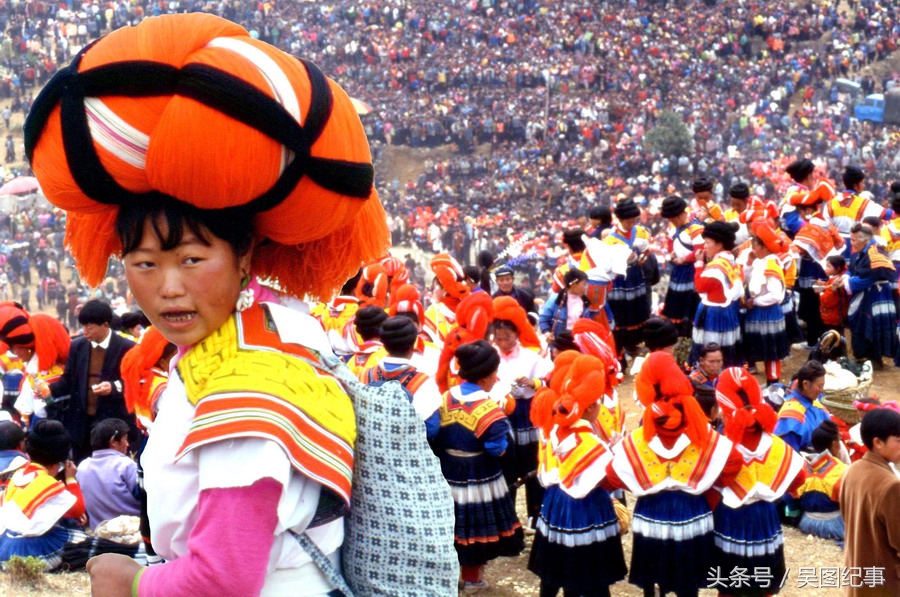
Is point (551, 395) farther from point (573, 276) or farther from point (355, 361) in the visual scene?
point (573, 276)

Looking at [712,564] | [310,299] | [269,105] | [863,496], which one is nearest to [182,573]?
Answer: [310,299]

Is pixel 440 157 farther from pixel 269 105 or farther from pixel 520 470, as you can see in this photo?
pixel 269 105

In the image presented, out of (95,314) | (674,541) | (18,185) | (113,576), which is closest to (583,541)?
(674,541)

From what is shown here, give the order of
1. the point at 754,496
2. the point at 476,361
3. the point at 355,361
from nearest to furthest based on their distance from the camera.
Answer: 1. the point at 754,496
2. the point at 476,361
3. the point at 355,361

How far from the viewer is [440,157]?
98.6 ft

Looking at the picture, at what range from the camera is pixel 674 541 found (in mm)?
5039

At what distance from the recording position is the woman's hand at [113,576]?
5.83 feet

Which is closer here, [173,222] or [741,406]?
[173,222]

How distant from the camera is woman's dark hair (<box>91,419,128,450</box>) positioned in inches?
237

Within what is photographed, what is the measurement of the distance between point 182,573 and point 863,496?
11.4 ft

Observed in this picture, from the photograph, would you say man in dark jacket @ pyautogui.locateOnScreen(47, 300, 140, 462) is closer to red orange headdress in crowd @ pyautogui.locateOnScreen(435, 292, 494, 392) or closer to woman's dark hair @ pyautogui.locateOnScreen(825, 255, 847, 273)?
red orange headdress in crowd @ pyautogui.locateOnScreen(435, 292, 494, 392)

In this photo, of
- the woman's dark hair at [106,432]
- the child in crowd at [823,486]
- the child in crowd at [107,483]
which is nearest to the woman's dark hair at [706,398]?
the child in crowd at [823,486]

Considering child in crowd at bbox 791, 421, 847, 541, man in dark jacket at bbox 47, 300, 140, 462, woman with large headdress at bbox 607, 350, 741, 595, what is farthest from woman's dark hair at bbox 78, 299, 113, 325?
child in crowd at bbox 791, 421, 847, 541

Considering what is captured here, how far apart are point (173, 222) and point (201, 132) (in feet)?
0.60
